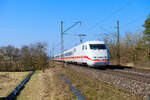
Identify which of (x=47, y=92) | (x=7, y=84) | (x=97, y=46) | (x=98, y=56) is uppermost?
(x=97, y=46)

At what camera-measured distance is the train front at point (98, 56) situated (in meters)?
19.4

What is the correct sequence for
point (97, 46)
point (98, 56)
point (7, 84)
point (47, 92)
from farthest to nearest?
1. point (97, 46)
2. point (98, 56)
3. point (7, 84)
4. point (47, 92)

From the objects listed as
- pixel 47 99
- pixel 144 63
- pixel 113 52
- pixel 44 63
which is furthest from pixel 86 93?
pixel 113 52

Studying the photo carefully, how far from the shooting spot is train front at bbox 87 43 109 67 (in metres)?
19.4

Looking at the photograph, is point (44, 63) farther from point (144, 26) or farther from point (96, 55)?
point (144, 26)

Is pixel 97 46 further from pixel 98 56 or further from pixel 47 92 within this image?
pixel 47 92

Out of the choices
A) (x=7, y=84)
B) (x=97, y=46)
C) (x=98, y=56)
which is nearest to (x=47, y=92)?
(x=7, y=84)

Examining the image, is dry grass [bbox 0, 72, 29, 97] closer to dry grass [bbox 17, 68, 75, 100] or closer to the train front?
dry grass [bbox 17, 68, 75, 100]

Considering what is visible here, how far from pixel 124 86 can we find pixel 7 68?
2568 cm

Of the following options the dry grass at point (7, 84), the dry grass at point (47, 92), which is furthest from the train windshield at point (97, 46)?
the dry grass at point (47, 92)

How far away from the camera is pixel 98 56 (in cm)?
1952

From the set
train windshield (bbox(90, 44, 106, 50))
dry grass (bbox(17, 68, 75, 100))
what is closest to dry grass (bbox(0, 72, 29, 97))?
dry grass (bbox(17, 68, 75, 100))

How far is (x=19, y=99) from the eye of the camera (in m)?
7.21

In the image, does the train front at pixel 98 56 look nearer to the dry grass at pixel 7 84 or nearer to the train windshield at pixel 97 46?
the train windshield at pixel 97 46
